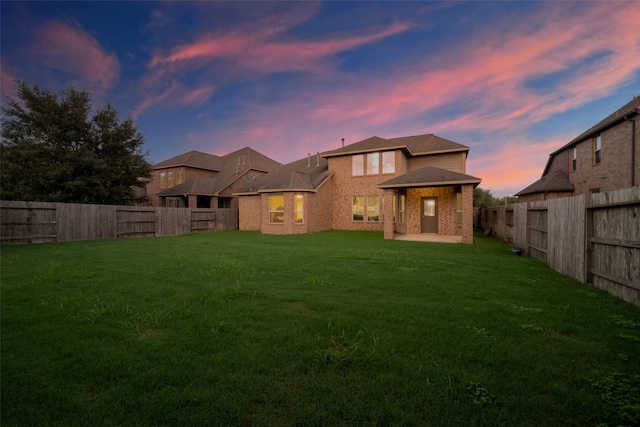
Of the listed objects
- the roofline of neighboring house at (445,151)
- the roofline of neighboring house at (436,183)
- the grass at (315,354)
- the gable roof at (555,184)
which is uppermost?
the roofline of neighboring house at (445,151)

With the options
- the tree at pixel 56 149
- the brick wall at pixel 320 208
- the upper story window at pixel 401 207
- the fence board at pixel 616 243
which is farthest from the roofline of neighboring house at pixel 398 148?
the tree at pixel 56 149

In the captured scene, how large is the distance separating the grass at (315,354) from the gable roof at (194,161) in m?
28.3

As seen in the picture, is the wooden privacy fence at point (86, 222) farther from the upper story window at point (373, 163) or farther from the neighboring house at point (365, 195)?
the upper story window at point (373, 163)

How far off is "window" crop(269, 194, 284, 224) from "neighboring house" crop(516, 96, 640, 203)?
16.9m

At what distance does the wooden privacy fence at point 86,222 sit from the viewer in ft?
41.4

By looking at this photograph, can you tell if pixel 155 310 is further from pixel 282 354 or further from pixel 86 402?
pixel 282 354

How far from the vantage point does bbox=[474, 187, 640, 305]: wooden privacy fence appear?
457 centimetres

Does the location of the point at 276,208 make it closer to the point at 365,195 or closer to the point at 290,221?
the point at 290,221

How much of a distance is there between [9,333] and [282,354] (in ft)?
11.2

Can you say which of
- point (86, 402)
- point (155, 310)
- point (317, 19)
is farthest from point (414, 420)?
point (317, 19)

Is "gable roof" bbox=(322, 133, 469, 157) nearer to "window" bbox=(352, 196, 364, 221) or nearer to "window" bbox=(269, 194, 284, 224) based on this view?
"window" bbox=(352, 196, 364, 221)

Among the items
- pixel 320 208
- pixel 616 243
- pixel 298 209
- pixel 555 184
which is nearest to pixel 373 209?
pixel 320 208

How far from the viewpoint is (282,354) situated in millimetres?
2811

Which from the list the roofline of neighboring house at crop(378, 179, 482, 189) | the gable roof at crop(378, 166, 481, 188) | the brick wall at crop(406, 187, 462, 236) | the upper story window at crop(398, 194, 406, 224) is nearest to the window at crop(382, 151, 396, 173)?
the brick wall at crop(406, 187, 462, 236)
